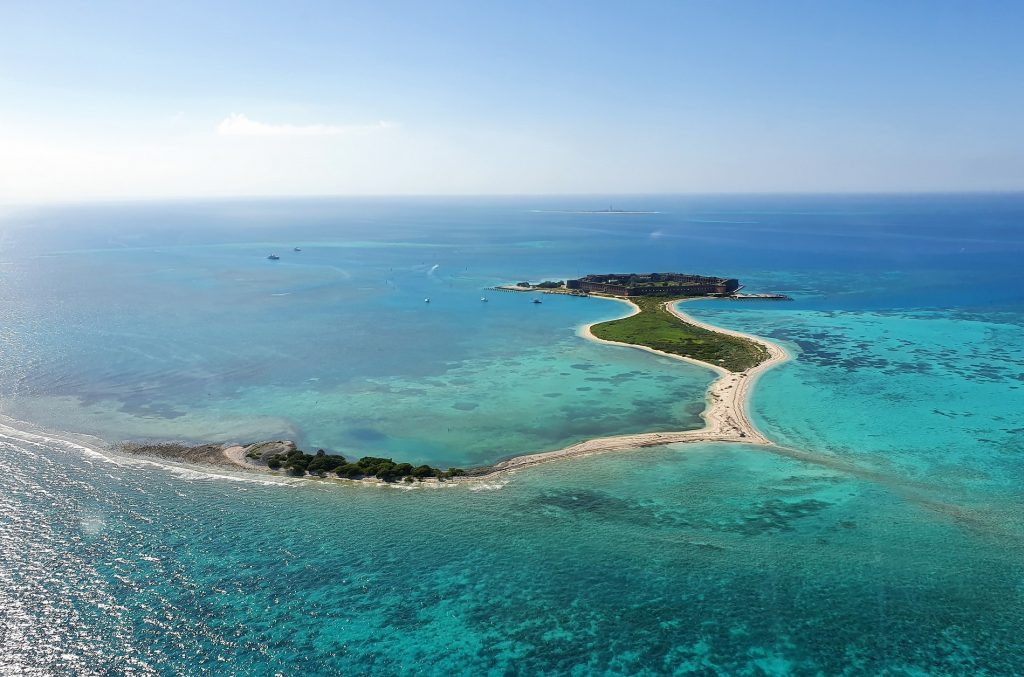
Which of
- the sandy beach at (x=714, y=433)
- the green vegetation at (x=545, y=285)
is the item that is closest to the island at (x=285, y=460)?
the sandy beach at (x=714, y=433)

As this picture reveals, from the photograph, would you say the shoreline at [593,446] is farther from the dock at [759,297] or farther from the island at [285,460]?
the dock at [759,297]

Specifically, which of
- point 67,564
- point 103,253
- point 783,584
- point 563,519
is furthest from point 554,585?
point 103,253

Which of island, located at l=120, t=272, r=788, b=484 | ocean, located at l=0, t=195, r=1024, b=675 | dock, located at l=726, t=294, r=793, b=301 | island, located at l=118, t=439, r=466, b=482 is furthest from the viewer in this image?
dock, located at l=726, t=294, r=793, b=301

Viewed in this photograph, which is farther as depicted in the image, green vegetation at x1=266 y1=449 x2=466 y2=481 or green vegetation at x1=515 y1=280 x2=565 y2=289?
green vegetation at x1=515 y1=280 x2=565 y2=289

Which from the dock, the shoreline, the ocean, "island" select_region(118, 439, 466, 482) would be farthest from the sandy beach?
the dock

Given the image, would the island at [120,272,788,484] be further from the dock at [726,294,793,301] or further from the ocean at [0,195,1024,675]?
the ocean at [0,195,1024,675]

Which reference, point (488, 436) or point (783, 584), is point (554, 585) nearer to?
point (783, 584)
